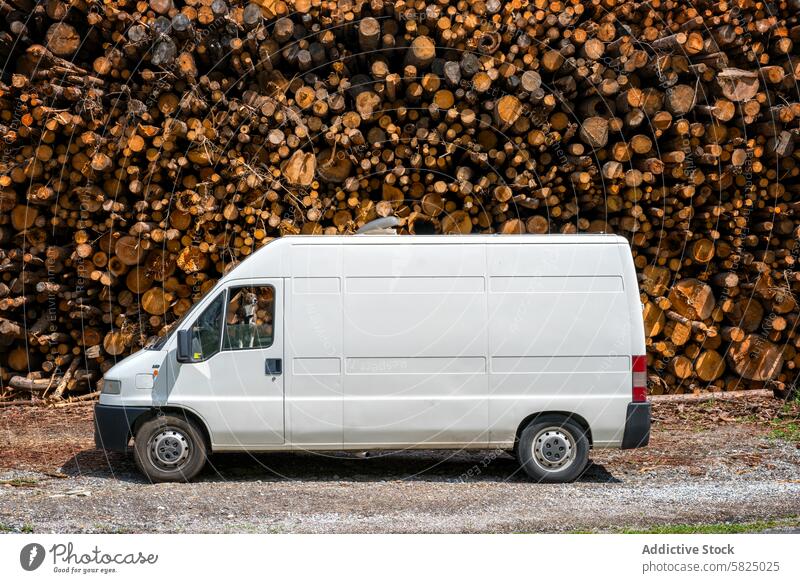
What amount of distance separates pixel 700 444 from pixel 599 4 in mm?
5724

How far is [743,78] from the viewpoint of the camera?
11164 millimetres

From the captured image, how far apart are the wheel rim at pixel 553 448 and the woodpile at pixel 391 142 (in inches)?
150

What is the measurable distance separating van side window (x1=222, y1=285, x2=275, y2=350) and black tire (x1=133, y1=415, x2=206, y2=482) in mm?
887

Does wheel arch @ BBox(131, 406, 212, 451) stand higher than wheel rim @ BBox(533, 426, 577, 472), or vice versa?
wheel arch @ BBox(131, 406, 212, 451)

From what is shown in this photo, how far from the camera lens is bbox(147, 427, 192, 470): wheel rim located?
8.08m

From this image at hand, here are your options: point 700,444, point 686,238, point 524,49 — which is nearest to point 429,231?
point 524,49

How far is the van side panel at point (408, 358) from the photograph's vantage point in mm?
8078

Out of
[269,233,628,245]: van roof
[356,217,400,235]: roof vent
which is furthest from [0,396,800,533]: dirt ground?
[356,217,400,235]: roof vent

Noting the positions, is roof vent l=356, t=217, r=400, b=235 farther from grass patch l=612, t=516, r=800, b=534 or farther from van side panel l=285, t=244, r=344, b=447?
grass patch l=612, t=516, r=800, b=534

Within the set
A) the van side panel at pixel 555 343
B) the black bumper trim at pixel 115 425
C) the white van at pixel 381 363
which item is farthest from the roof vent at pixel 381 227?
the black bumper trim at pixel 115 425

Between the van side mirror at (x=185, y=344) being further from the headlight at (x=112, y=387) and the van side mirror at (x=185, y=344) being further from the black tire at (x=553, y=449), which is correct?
the black tire at (x=553, y=449)

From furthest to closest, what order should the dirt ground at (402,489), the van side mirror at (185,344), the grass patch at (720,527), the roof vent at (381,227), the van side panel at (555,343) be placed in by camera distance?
1. the roof vent at (381,227)
2. the van side panel at (555,343)
3. the van side mirror at (185,344)
4. the dirt ground at (402,489)
5. the grass patch at (720,527)

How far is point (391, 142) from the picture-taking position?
11039 millimetres
